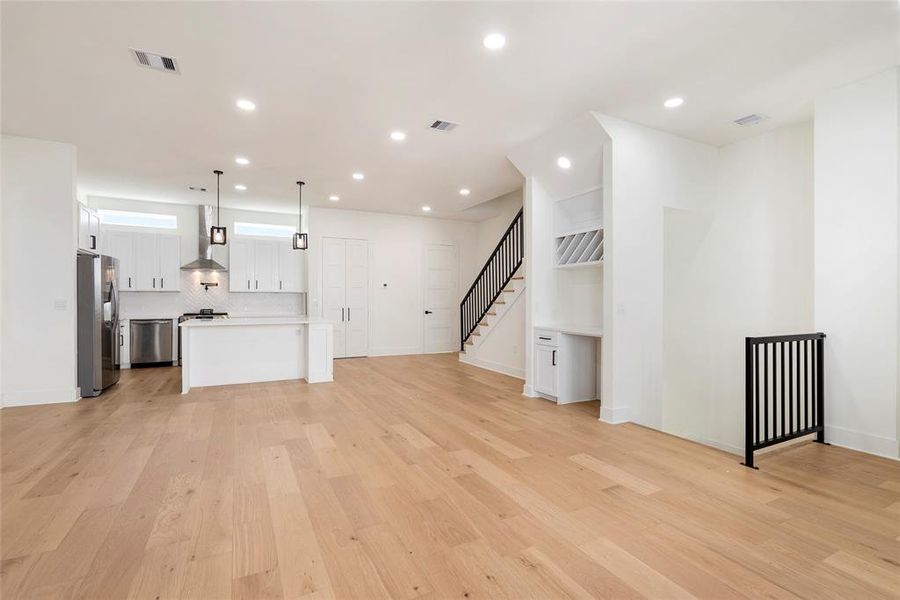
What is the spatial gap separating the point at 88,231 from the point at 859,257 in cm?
877

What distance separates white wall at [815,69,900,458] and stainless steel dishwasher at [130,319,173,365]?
31.5 feet

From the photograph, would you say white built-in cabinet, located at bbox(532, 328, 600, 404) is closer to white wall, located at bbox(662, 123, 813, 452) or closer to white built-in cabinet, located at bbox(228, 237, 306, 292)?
white wall, located at bbox(662, 123, 813, 452)

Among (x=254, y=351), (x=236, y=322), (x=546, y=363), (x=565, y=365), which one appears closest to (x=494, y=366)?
(x=546, y=363)

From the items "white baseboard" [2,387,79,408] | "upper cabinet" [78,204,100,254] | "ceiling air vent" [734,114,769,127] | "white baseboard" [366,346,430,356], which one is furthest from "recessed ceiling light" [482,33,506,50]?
"white baseboard" [366,346,430,356]

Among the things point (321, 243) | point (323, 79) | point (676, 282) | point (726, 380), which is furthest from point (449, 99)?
point (321, 243)

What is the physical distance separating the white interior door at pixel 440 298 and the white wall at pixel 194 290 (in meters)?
2.99

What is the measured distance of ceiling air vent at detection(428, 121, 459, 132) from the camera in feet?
14.6

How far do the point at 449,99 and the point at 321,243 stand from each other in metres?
5.43

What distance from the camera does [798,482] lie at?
2842 millimetres

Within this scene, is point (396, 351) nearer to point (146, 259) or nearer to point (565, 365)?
point (565, 365)

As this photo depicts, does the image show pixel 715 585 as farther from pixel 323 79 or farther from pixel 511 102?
pixel 323 79

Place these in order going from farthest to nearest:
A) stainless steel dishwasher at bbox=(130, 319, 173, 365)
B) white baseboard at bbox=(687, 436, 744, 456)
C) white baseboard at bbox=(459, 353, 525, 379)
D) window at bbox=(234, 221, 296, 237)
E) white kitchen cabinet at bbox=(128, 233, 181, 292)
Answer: window at bbox=(234, 221, 296, 237) < white kitchen cabinet at bbox=(128, 233, 181, 292) < stainless steel dishwasher at bbox=(130, 319, 173, 365) < white baseboard at bbox=(459, 353, 525, 379) < white baseboard at bbox=(687, 436, 744, 456)

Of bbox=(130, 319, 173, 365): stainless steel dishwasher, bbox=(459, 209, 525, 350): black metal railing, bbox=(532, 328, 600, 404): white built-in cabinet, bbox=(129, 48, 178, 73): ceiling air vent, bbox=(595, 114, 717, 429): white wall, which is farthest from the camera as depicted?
bbox=(130, 319, 173, 365): stainless steel dishwasher

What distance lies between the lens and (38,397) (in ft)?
16.0
